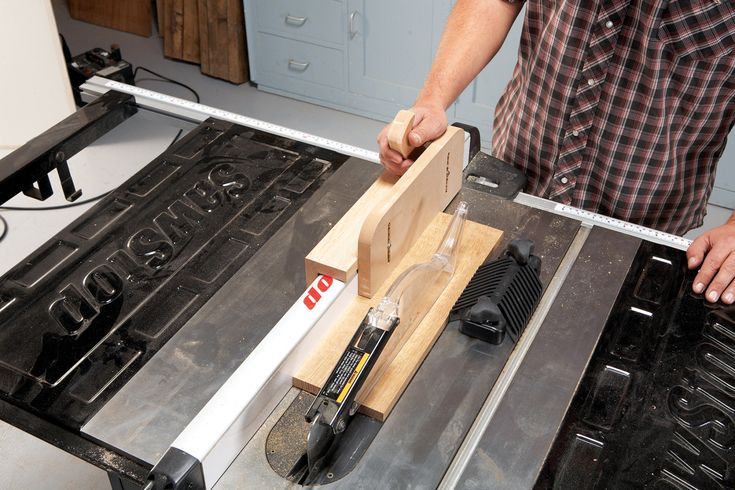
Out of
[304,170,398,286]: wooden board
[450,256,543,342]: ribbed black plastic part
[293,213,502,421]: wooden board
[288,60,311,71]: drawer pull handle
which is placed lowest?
[288,60,311,71]: drawer pull handle

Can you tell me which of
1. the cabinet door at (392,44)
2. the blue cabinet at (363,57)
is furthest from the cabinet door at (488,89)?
the cabinet door at (392,44)

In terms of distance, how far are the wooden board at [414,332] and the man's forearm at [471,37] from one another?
37cm

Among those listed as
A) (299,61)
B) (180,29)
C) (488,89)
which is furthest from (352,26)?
(180,29)

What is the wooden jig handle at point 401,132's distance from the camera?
1417mm

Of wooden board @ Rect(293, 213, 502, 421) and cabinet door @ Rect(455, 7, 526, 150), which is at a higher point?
wooden board @ Rect(293, 213, 502, 421)

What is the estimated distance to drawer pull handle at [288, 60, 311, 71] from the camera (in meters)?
A: 3.73

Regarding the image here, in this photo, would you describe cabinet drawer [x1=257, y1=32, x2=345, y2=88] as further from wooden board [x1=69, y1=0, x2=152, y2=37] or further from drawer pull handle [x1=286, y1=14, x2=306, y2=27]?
wooden board [x1=69, y1=0, x2=152, y2=37]

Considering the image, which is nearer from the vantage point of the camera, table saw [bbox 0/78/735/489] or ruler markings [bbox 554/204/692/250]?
table saw [bbox 0/78/735/489]

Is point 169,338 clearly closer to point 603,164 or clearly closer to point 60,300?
point 60,300

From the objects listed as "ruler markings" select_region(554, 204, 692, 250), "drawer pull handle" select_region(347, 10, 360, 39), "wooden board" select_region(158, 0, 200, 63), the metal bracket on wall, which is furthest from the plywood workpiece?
"wooden board" select_region(158, 0, 200, 63)

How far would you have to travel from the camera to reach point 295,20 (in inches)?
143

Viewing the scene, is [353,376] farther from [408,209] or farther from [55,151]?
[55,151]

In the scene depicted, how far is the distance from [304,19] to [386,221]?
254 centimetres

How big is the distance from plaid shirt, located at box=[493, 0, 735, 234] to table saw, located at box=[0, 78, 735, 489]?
0.45 feet
